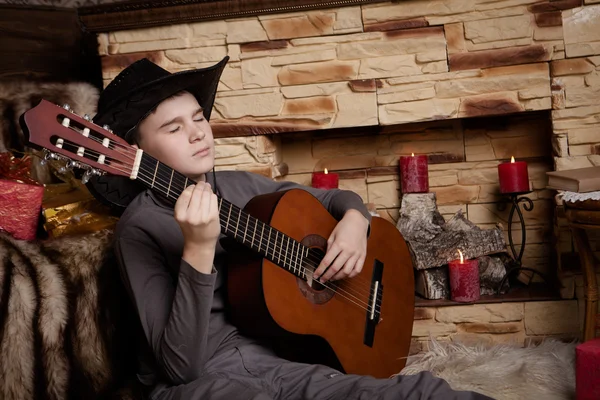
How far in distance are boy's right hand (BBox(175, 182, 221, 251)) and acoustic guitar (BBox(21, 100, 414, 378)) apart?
0.17 feet

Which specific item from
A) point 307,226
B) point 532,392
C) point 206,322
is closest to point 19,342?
point 206,322

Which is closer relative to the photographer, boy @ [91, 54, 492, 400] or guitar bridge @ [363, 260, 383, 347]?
boy @ [91, 54, 492, 400]

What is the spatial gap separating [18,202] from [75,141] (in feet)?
2.15

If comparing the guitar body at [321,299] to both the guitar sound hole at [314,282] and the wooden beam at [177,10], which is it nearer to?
the guitar sound hole at [314,282]

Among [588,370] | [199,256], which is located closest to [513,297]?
[588,370]

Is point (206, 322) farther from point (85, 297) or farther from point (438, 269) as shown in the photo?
point (438, 269)

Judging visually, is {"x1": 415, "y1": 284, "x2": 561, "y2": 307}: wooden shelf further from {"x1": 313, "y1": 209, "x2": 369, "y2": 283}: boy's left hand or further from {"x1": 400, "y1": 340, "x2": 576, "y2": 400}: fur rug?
{"x1": 313, "y1": 209, "x2": 369, "y2": 283}: boy's left hand

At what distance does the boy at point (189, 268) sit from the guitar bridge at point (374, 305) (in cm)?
15

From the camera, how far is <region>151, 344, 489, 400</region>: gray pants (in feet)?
4.43

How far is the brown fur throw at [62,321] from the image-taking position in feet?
4.71

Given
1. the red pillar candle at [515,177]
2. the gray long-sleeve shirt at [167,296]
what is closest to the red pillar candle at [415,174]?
the red pillar candle at [515,177]

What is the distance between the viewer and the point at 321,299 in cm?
162

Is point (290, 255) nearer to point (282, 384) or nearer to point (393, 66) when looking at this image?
point (282, 384)

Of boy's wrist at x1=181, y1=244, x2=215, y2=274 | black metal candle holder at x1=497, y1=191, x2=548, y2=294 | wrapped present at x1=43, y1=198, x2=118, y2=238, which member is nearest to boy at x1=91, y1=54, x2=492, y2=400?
boy's wrist at x1=181, y1=244, x2=215, y2=274
